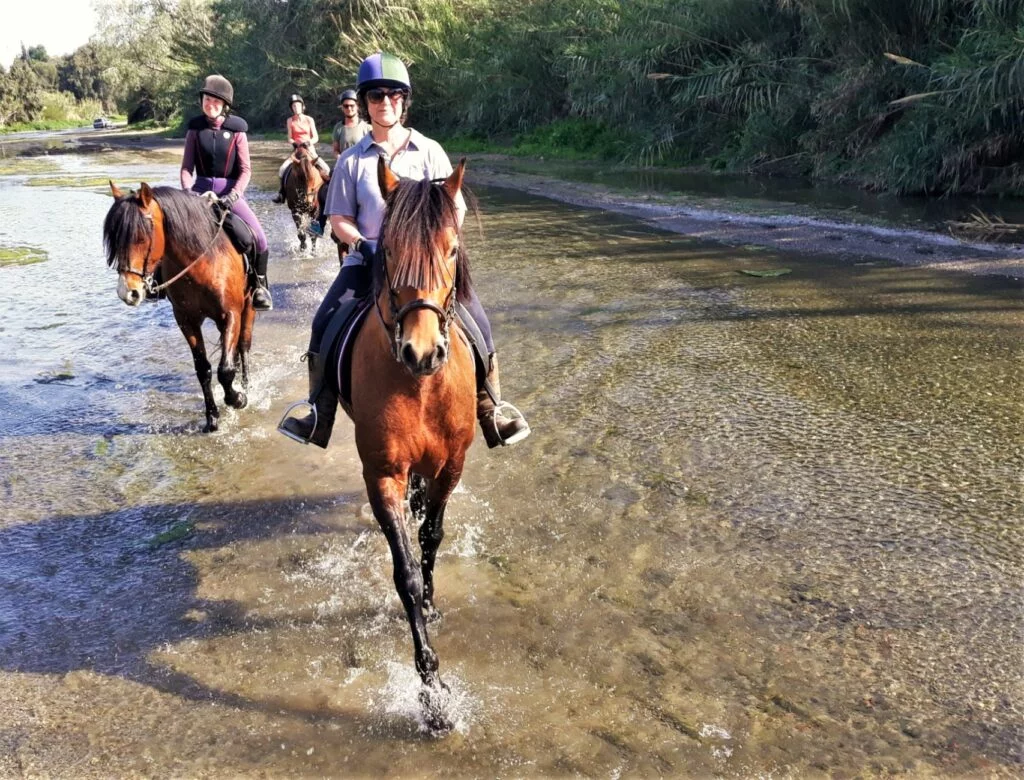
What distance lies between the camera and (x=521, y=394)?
284 inches

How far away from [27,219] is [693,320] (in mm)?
18418

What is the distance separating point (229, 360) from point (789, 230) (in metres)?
10.3

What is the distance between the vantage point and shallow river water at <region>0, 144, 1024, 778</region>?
3295 millimetres

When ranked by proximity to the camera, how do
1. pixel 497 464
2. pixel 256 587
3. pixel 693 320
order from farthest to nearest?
pixel 693 320, pixel 497 464, pixel 256 587

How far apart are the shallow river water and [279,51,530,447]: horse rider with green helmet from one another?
0.93m

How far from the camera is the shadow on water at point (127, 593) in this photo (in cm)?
387

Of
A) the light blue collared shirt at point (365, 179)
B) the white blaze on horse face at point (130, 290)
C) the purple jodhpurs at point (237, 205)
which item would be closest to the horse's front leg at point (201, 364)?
the white blaze on horse face at point (130, 290)

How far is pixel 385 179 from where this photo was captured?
3.32m

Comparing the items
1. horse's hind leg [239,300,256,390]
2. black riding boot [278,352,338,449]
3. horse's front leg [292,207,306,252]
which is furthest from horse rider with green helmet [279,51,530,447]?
horse's front leg [292,207,306,252]

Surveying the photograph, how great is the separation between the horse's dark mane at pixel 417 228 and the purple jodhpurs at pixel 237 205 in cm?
461

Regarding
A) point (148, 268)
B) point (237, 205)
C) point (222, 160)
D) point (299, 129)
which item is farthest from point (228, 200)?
point (299, 129)

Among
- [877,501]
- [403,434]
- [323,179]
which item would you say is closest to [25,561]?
[403,434]

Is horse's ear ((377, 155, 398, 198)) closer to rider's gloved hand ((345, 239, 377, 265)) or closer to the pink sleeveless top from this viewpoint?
rider's gloved hand ((345, 239, 377, 265))

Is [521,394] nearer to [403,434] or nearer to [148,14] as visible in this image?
[403,434]
